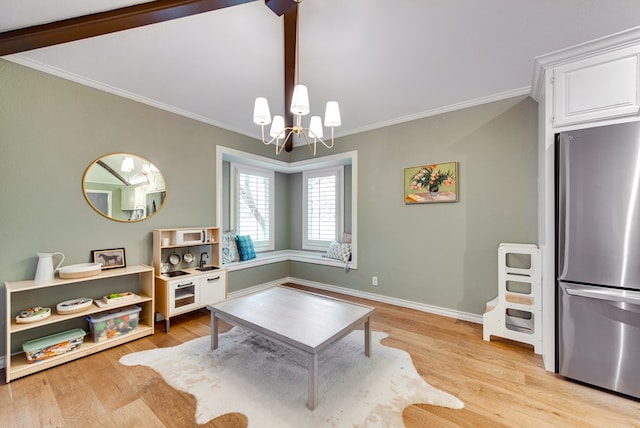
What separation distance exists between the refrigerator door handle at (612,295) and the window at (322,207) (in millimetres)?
3246

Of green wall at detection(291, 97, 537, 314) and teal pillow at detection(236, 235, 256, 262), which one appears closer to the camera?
green wall at detection(291, 97, 537, 314)

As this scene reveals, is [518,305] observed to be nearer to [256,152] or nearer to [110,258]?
[256,152]

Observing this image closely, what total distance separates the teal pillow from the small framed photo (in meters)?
1.66

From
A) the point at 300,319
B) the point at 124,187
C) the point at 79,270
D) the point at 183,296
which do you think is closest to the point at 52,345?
the point at 79,270

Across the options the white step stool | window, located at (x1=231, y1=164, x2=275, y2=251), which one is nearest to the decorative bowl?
window, located at (x1=231, y1=164, x2=275, y2=251)

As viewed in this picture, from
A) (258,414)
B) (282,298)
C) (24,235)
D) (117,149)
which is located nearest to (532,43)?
(282,298)

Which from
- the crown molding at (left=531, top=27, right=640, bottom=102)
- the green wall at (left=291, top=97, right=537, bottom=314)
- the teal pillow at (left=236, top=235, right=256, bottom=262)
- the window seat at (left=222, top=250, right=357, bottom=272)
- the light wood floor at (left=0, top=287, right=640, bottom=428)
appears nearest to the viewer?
the light wood floor at (left=0, top=287, right=640, bottom=428)

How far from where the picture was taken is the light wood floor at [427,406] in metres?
1.56

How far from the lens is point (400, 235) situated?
354 centimetres

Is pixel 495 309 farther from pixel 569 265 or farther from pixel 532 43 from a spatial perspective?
pixel 532 43

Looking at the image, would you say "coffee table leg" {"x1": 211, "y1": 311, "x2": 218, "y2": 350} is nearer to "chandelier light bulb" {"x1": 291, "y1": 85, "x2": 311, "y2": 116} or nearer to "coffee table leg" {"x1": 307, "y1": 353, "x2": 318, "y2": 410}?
"coffee table leg" {"x1": 307, "y1": 353, "x2": 318, "y2": 410}

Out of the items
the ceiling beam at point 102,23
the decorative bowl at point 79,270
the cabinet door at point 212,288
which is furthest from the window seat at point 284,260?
the ceiling beam at point 102,23

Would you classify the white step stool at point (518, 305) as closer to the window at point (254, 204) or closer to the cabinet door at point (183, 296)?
the cabinet door at point (183, 296)

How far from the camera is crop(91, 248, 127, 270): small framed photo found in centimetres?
258
